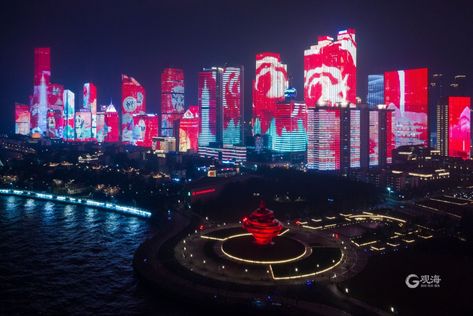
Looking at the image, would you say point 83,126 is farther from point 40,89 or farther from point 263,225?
point 263,225

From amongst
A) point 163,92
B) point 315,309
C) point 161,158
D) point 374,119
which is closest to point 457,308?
point 315,309

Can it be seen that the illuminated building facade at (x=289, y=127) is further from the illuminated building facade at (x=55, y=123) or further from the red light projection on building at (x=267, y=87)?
the illuminated building facade at (x=55, y=123)

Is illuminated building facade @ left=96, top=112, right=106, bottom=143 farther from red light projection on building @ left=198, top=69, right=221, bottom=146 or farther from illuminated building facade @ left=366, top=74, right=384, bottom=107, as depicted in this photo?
illuminated building facade @ left=366, top=74, right=384, bottom=107

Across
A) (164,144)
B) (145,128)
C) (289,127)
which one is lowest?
(164,144)

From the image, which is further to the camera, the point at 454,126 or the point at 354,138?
the point at 454,126

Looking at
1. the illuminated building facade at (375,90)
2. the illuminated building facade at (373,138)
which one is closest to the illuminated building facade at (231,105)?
the illuminated building facade at (375,90)

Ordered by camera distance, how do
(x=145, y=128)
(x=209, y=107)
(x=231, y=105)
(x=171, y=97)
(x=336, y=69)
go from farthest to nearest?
(x=171, y=97)
(x=145, y=128)
(x=209, y=107)
(x=231, y=105)
(x=336, y=69)

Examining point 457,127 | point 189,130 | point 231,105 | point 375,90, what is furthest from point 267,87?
point 457,127

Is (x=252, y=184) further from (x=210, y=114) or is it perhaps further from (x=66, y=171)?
(x=210, y=114)
